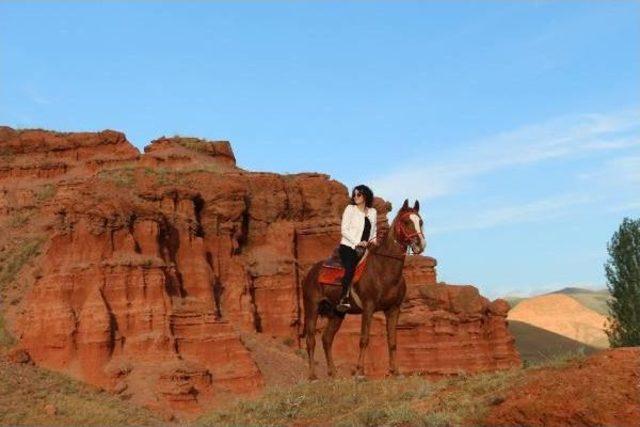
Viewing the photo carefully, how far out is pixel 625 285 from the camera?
44.6 meters

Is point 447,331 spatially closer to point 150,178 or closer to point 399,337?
point 399,337

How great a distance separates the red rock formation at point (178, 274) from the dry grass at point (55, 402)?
1640 millimetres

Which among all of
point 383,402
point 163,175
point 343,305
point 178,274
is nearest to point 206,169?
point 163,175

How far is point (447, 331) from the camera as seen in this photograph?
47031 millimetres

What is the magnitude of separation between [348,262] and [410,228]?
1.62 meters

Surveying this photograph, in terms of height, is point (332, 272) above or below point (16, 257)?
below

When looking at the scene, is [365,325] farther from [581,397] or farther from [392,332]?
[581,397]

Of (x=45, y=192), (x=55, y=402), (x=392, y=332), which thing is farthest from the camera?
(x=45, y=192)

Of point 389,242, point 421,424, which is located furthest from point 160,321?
point 421,424

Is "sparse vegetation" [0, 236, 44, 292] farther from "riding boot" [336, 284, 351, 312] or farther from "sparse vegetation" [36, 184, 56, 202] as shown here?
"riding boot" [336, 284, 351, 312]

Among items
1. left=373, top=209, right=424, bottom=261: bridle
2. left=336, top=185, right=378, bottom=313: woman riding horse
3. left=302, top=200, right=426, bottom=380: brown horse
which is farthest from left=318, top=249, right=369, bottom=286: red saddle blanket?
left=373, top=209, right=424, bottom=261: bridle

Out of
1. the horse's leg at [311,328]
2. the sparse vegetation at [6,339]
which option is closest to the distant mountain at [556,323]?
the sparse vegetation at [6,339]

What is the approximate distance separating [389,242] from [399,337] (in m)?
33.9

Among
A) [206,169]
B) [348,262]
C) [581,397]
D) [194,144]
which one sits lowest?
[581,397]
